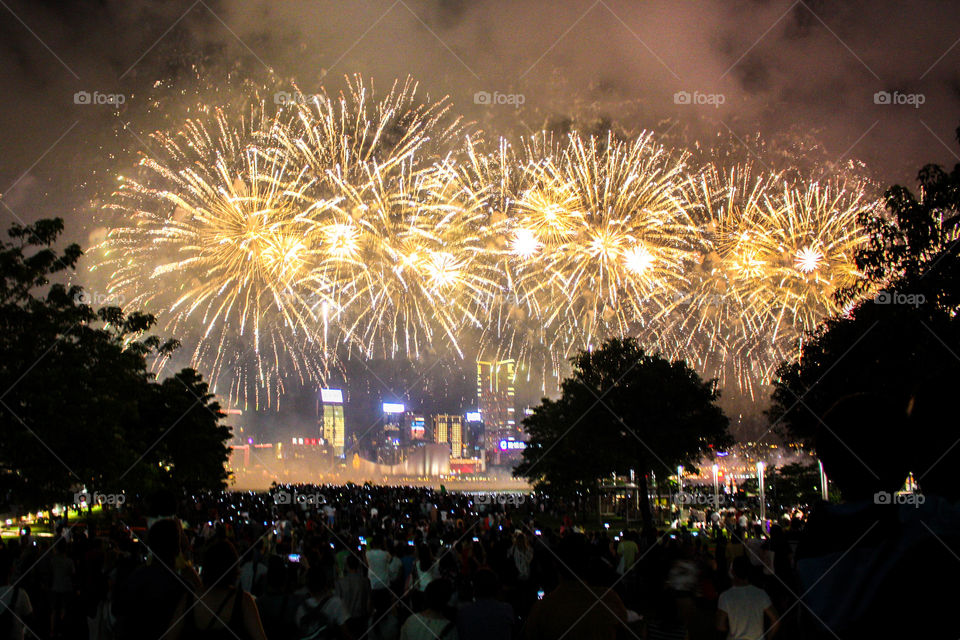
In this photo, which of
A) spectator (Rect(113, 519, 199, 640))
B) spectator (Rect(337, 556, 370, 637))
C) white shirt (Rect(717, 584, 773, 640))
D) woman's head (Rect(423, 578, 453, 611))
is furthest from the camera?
spectator (Rect(337, 556, 370, 637))

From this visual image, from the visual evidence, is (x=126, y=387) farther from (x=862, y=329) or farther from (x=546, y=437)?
(x=546, y=437)

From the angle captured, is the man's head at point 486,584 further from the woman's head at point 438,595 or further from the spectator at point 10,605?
the spectator at point 10,605

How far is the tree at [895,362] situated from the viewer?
7.14ft

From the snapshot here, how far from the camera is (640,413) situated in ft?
137

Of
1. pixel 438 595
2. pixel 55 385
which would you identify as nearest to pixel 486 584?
pixel 438 595

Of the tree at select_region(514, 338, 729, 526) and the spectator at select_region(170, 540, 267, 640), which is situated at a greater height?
the tree at select_region(514, 338, 729, 526)

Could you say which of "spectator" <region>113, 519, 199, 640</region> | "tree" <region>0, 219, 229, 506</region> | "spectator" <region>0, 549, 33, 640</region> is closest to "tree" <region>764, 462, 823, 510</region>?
"tree" <region>0, 219, 229, 506</region>

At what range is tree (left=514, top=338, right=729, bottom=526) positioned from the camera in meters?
41.6

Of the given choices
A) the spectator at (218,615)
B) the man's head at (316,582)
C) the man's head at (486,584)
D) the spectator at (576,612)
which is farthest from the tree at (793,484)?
the spectator at (218,615)

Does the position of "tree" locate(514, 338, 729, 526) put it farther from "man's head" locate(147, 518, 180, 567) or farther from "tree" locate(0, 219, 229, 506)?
"man's head" locate(147, 518, 180, 567)

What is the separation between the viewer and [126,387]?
2744 cm

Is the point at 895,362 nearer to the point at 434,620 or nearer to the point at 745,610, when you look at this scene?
the point at 745,610

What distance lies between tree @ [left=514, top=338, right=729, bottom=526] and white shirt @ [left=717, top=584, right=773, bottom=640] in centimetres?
3306

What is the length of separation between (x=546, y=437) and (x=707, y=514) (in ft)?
64.4
